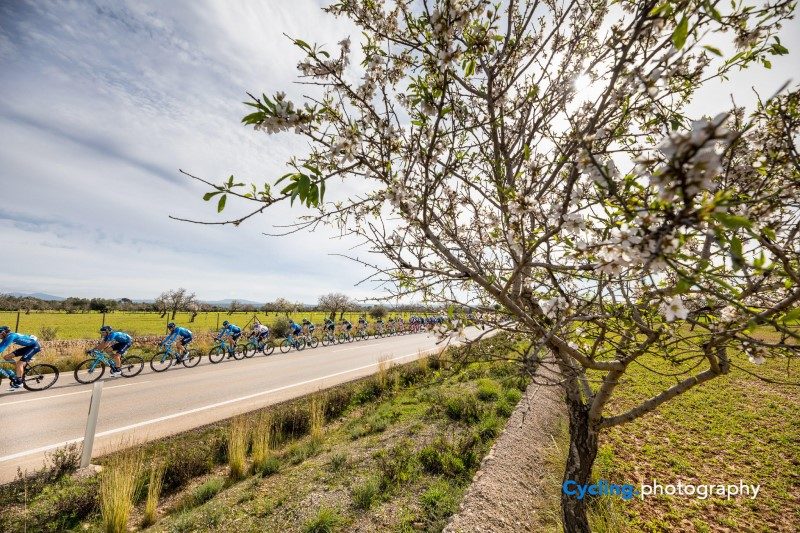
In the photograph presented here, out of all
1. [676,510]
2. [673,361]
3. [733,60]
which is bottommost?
[676,510]

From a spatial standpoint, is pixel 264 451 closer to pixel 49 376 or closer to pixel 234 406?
pixel 234 406

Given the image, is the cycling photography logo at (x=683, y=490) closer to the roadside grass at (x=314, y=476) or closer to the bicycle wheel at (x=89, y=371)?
the roadside grass at (x=314, y=476)

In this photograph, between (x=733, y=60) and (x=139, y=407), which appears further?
(x=139, y=407)

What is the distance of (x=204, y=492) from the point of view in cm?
509

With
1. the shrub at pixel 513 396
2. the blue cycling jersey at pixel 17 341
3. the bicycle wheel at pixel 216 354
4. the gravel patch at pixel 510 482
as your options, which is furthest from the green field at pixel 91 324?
the gravel patch at pixel 510 482

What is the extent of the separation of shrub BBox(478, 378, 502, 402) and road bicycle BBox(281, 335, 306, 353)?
1484cm

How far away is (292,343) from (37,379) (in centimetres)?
1216

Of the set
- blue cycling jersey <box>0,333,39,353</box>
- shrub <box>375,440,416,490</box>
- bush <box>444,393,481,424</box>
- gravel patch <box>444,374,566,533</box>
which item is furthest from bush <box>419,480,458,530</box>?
blue cycling jersey <box>0,333,39,353</box>

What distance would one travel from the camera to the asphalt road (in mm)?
6777

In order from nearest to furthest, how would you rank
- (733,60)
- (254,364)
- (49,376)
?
1. (733,60)
2. (49,376)
3. (254,364)

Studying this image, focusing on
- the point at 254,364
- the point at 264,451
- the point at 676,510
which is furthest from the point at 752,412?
the point at 254,364

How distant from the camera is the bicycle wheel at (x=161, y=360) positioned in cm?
1390

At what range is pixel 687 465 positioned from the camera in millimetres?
6176

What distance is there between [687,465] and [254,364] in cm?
1537
